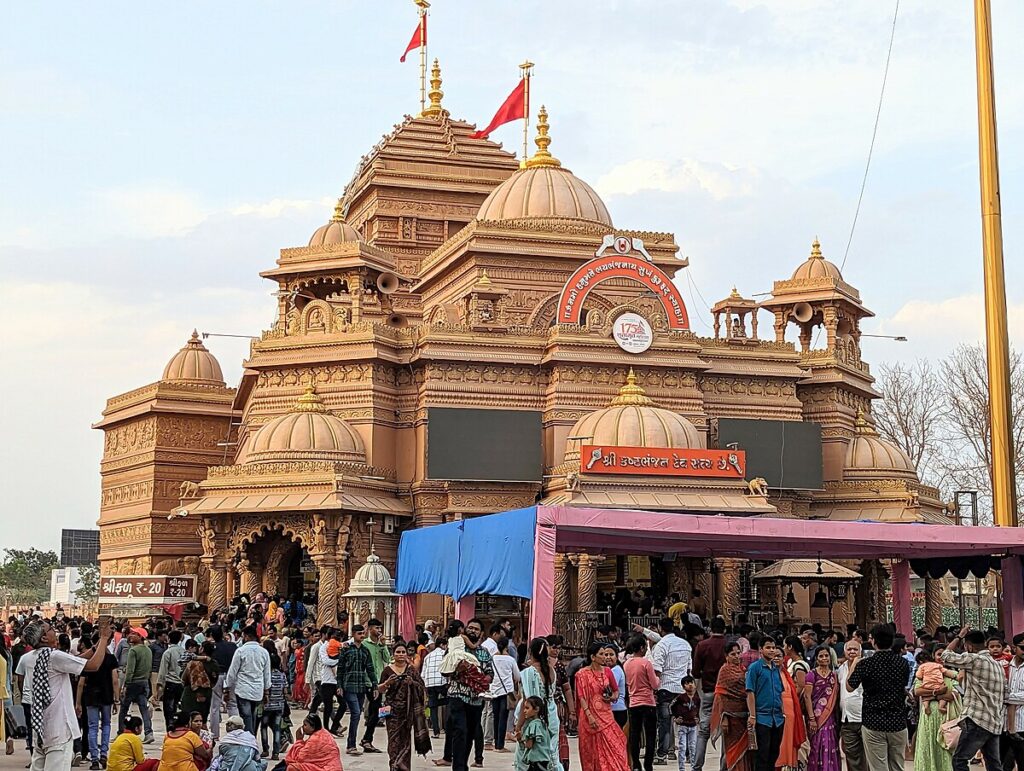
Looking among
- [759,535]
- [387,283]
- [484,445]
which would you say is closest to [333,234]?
[387,283]

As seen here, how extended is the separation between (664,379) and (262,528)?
11.9 m

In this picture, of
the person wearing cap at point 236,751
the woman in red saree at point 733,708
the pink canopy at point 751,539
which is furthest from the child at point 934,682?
the pink canopy at point 751,539

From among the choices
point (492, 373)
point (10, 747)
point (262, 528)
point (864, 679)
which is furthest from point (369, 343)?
point (864, 679)

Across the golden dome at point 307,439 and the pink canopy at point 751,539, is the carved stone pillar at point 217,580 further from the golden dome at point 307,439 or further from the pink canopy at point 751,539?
the pink canopy at point 751,539

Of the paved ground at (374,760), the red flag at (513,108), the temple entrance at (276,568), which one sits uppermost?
the red flag at (513,108)

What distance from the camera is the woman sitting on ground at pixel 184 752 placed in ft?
38.0

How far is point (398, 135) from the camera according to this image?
163 feet

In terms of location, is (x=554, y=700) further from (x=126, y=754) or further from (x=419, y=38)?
(x=419, y=38)

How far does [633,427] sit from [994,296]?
14.4m

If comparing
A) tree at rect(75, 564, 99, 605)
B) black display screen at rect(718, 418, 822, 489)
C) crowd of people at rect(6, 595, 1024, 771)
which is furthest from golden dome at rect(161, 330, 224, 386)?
crowd of people at rect(6, 595, 1024, 771)

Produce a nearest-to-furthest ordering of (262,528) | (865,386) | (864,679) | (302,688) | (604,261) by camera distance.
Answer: (864,679) < (302,688) < (262,528) < (604,261) < (865,386)

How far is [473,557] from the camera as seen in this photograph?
23.5 metres

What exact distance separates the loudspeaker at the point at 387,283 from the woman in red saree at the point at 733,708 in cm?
2921

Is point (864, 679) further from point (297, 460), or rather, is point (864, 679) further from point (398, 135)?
point (398, 135)
